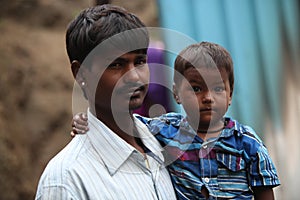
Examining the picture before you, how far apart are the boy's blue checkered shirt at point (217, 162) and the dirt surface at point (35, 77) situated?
2.14m

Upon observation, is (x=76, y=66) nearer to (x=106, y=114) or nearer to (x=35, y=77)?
(x=106, y=114)

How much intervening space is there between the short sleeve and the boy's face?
0.59ft

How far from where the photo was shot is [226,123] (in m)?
2.15

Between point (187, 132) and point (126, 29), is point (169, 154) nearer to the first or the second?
point (187, 132)

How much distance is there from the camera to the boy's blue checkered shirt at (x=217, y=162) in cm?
203

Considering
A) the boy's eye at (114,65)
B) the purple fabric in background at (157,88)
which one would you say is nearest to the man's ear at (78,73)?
the boy's eye at (114,65)

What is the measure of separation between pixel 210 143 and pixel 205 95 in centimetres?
16

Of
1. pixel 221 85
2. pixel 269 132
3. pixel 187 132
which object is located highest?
pixel 221 85

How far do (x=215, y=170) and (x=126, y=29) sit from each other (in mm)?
570

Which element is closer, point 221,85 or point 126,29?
point 126,29

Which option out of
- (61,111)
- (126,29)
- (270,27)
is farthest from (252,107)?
(126,29)

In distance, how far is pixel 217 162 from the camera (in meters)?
2.06

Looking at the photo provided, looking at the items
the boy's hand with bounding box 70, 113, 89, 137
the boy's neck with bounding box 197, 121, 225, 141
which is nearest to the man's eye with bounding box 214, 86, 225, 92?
the boy's neck with bounding box 197, 121, 225, 141

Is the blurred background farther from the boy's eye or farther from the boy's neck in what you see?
the boy's eye
